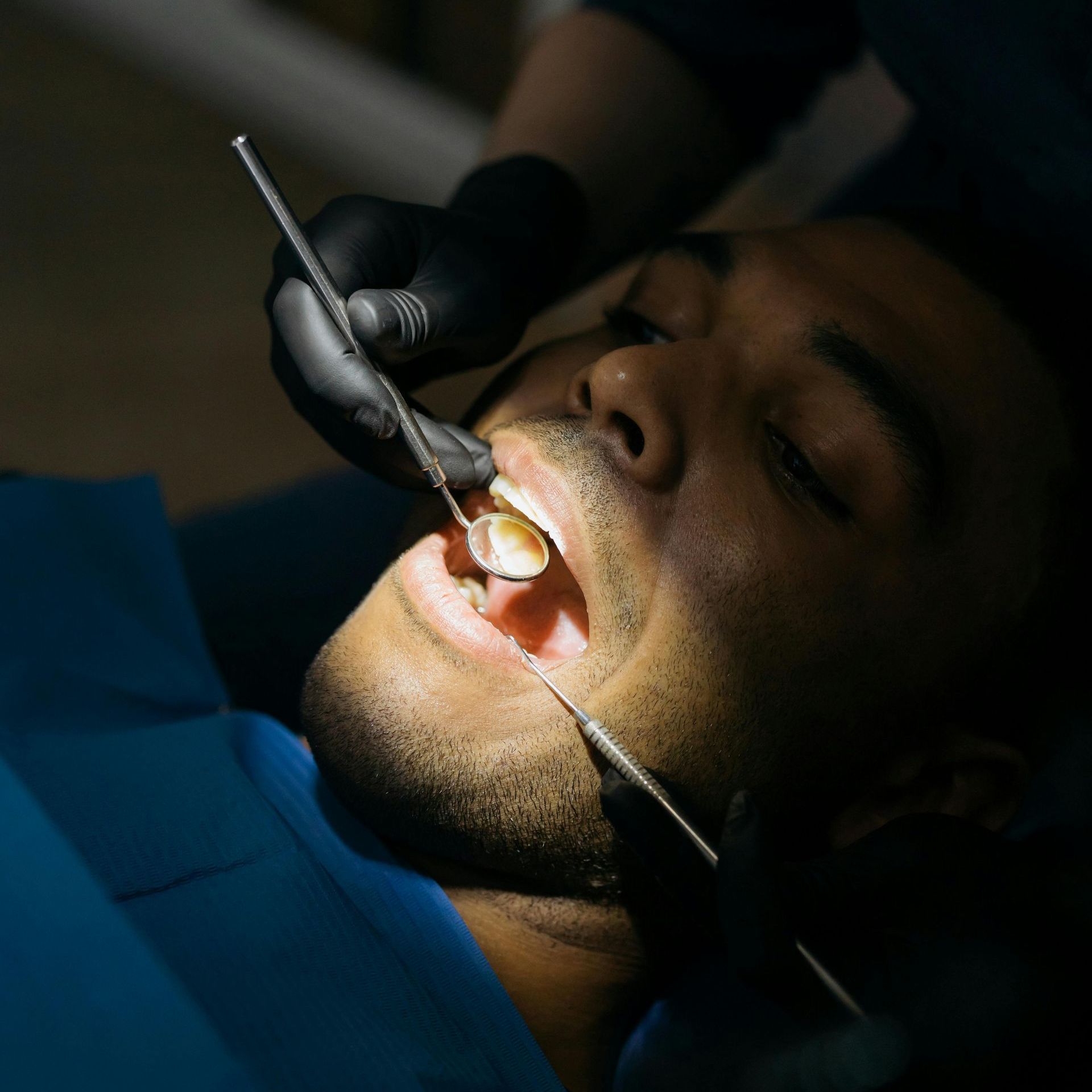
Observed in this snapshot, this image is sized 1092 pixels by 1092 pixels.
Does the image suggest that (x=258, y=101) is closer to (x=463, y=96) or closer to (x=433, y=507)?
(x=463, y=96)

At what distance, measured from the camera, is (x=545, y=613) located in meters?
1.06

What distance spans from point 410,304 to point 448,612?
30 cm

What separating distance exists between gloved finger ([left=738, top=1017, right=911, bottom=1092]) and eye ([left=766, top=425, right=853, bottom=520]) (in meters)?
0.41

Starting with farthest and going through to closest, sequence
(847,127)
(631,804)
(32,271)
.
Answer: (32,271)
(847,127)
(631,804)

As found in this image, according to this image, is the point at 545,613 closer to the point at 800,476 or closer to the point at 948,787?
the point at 800,476

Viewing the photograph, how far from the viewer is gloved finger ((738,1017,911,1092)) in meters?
0.73

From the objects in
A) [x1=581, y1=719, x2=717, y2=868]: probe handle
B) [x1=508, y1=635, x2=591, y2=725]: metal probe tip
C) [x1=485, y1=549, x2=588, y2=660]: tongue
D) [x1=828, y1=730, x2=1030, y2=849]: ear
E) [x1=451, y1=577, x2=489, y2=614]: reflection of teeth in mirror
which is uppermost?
[x1=828, y1=730, x2=1030, y2=849]: ear

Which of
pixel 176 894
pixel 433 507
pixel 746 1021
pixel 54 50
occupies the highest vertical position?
pixel 433 507

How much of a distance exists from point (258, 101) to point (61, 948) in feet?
10.6

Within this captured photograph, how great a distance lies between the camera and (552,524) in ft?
2.97

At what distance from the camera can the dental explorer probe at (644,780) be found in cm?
75

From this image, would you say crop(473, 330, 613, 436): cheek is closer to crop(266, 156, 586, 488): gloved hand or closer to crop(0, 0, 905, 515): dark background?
→ crop(266, 156, 586, 488): gloved hand

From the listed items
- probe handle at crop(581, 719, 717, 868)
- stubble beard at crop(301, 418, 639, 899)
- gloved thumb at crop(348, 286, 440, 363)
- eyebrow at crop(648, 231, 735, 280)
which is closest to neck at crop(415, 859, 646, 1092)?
stubble beard at crop(301, 418, 639, 899)

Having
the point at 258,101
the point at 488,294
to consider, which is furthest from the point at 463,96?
the point at 488,294
